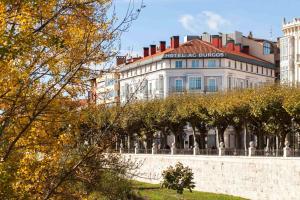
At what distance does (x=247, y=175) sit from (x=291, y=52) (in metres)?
30.6

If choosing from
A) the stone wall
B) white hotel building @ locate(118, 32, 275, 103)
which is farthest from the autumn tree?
white hotel building @ locate(118, 32, 275, 103)

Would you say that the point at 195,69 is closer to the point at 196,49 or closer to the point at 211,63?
the point at 211,63

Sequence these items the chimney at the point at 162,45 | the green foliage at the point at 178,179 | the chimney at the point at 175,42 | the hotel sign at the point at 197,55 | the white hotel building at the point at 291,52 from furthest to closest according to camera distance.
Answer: the chimney at the point at 162,45 < the chimney at the point at 175,42 < the hotel sign at the point at 197,55 < the white hotel building at the point at 291,52 < the green foliage at the point at 178,179

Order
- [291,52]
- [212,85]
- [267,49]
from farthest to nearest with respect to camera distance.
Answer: [267,49], [212,85], [291,52]

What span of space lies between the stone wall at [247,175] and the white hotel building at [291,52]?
21.3m

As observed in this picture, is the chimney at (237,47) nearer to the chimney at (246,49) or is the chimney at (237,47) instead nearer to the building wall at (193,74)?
the chimney at (246,49)

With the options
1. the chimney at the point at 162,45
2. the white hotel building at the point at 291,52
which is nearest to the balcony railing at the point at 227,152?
the white hotel building at the point at 291,52

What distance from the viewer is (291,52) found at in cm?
7525

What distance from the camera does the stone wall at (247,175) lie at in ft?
140

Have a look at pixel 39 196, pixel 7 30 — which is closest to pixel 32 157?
pixel 39 196

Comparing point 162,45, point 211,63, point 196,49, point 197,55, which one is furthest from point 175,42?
point 211,63

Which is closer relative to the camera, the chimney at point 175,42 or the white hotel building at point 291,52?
the white hotel building at point 291,52

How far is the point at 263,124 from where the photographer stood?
5444 centimetres

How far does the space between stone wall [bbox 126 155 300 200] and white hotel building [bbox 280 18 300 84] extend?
69.9ft
